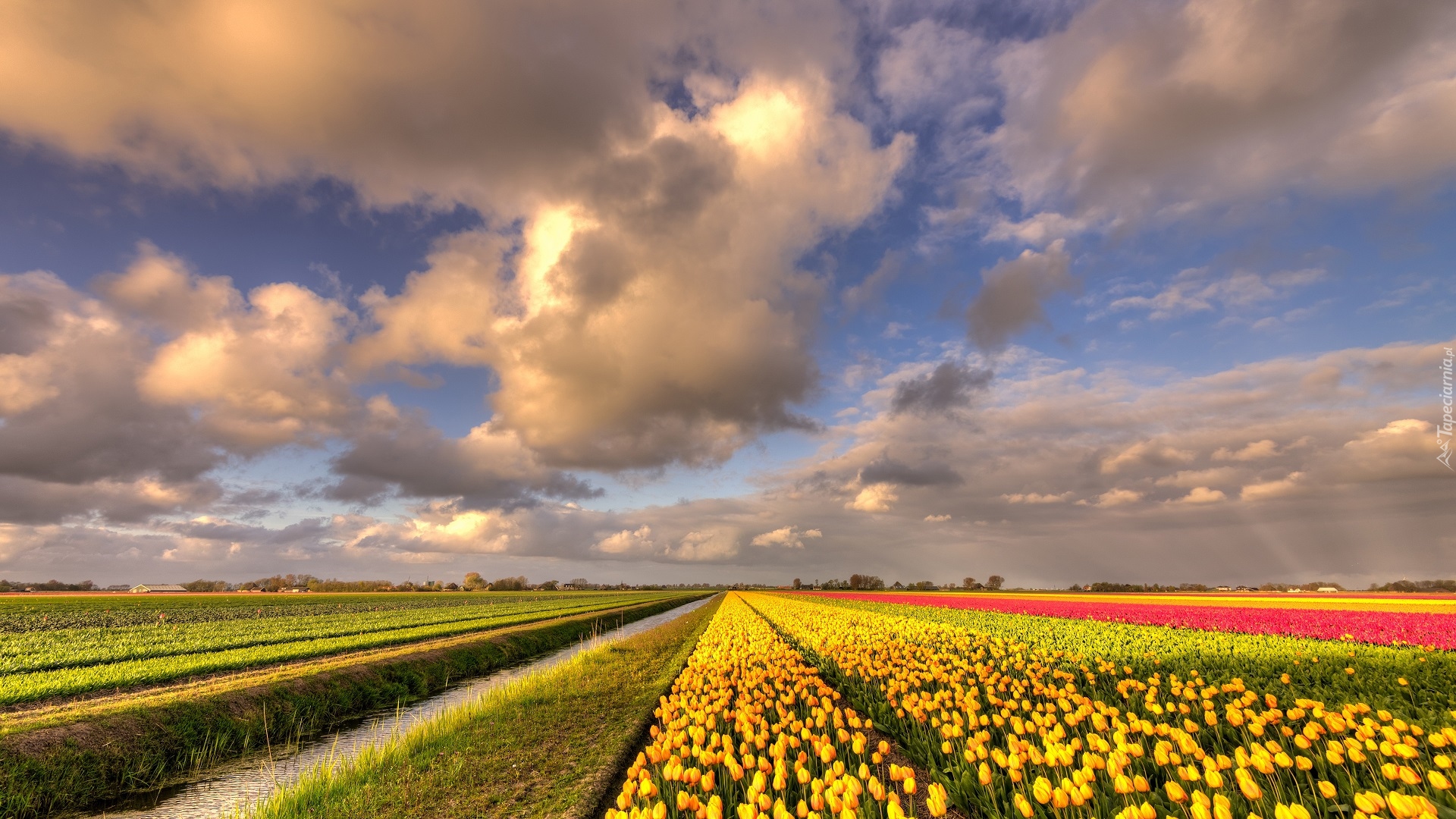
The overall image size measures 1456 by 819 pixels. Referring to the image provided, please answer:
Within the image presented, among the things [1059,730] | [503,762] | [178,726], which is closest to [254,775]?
[178,726]

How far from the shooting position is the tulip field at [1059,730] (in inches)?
184

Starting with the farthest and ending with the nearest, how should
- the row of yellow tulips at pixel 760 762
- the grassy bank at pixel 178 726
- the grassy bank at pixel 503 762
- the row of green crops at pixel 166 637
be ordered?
the row of green crops at pixel 166 637 < the grassy bank at pixel 178 726 < the grassy bank at pixel 503 762 < the row of yellow tulips at pixel 760 762

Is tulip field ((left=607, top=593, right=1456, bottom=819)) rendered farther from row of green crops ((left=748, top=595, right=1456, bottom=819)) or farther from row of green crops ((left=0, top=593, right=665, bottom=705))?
row of green crops ((left=0, top=593, right=665, bottom=705))

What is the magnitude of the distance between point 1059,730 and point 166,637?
40.3 m

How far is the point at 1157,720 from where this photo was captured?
30.2 feet

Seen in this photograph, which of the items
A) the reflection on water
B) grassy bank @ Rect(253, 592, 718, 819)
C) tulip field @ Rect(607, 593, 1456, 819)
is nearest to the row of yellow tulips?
tulip field @ Rect(607, 593, 1456, 819)

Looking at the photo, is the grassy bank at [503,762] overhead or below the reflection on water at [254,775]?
overhead

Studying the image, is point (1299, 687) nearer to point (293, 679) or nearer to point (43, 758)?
point (43, 758)

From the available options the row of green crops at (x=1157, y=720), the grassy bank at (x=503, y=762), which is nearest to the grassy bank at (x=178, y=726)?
the grassy bank at (x=503, y=762)

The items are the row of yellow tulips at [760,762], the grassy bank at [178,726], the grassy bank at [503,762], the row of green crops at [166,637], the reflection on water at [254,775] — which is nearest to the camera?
the row of yellow tulips at [760,762]

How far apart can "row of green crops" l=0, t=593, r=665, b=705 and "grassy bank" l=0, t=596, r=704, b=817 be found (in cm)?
277

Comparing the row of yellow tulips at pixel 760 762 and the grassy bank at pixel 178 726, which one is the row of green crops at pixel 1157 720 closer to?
the row of yellow tulips at pixel 760 762

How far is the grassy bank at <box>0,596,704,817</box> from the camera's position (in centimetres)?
992

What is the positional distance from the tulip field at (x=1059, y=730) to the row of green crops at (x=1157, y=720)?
4cm
